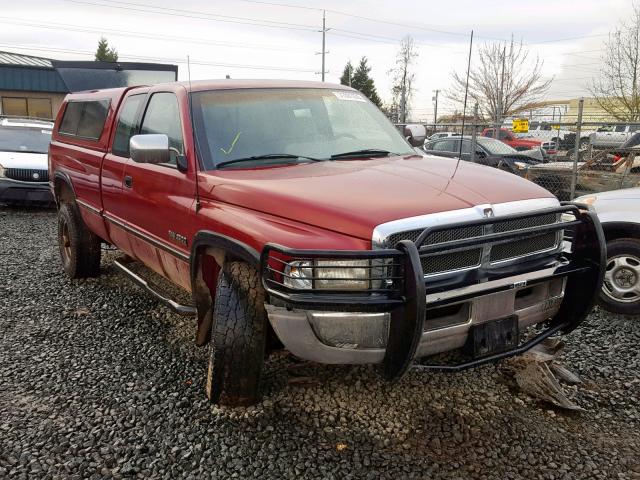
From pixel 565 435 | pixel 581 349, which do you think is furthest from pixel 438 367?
pixel 581 349

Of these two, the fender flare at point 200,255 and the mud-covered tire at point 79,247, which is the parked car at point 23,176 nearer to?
the mud-covered tire at point 79,247

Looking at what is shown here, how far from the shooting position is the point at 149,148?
343 centimetres

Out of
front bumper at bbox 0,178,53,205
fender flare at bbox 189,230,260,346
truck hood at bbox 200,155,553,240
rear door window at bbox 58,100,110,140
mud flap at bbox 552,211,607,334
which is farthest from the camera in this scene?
front bumper at bbox 0,178,53,205

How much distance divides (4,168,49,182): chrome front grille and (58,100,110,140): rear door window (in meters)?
4.48

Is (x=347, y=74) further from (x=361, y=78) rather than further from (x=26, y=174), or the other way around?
(x=26, y=174)

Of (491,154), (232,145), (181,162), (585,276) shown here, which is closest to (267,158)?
(232,145)

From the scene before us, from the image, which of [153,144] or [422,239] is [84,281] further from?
[422,239]

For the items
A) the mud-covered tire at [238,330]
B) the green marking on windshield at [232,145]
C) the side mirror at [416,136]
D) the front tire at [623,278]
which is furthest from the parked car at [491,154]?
the mud-covered tire at [238,330]

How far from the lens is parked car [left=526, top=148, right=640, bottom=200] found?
895cm

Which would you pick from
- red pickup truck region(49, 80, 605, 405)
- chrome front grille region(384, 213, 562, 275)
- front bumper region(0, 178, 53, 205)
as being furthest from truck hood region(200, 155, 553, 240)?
front bumper region(0, 178, 53, 205)

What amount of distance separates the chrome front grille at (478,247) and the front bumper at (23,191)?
9.10 meters

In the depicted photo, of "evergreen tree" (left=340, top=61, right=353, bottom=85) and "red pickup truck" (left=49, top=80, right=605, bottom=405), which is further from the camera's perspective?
"evergreen tree" (left=340, top=61, right=353, bottom=85)

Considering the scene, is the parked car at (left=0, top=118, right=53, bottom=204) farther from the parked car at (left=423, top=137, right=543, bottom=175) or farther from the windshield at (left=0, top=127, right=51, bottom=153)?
the parked car at (left=423, top=137, right=543, bottom=175)

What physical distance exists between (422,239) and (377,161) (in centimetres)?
129
